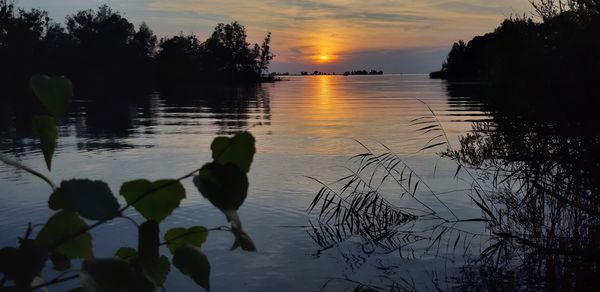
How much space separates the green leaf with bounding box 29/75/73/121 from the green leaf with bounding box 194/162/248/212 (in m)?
0.24

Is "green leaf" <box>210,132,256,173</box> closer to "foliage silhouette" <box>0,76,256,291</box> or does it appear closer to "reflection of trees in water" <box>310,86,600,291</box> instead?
"foliage silhouette" <box>0,76,256,291</box>

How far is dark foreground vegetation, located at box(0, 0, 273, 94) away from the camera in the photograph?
112 meters

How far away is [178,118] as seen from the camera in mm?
52188

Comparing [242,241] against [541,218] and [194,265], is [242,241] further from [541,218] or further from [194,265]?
[541,218]

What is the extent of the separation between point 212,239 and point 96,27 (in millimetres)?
153518

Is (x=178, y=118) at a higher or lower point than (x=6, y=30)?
lower

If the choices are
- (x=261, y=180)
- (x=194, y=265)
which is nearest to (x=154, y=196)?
(x=194, y=265)

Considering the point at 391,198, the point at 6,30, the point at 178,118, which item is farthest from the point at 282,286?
the point at 6,30

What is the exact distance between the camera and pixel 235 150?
88 centimetres

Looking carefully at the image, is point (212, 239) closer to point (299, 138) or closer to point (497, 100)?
point (497, 100)

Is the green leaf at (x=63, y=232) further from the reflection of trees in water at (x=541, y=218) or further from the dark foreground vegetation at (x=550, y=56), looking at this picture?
the dark foreground vegetation at (x=550, y=56)

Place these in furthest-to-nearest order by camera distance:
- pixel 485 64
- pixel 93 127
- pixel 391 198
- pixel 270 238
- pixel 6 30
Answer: pixel 6 30 → pixel 93 127 → pixel 391 198 → pixel 270 238 → pixel 485 64

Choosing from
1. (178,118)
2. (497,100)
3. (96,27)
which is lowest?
(178,118)

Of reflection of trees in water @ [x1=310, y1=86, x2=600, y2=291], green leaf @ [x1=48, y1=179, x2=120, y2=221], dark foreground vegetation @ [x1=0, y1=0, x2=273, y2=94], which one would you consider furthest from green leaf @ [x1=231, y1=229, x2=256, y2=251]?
dark foreground vegetation @ [x1=0, y1=0, x2=273, y2=94]
